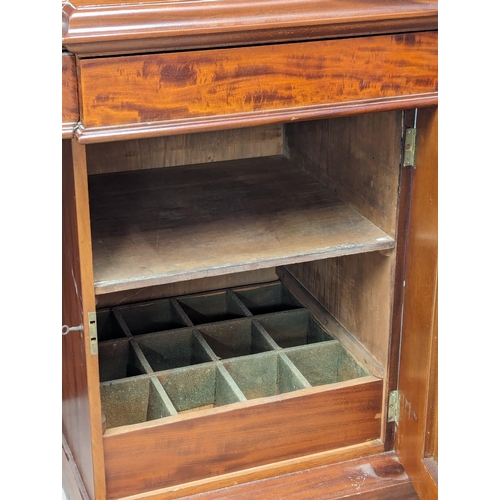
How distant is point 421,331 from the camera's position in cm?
134

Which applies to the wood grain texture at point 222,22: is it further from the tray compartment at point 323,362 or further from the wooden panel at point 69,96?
the tray compartment at point 323,362

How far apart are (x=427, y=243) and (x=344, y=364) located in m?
0.35

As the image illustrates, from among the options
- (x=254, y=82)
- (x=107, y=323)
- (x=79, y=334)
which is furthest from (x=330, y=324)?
(x=254, y=82)

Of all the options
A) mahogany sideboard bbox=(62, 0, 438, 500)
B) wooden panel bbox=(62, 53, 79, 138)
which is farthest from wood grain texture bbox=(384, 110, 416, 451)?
wooden panel bbox=(62, 53, 79, 138)

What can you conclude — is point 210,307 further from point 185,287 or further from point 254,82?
point 254,82


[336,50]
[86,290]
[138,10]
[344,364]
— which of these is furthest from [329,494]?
[138,10]

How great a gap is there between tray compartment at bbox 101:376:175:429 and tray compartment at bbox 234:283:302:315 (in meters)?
0.41

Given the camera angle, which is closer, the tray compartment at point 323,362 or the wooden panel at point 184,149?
the tray compartment at point 323,362

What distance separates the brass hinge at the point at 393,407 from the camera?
1449 mm

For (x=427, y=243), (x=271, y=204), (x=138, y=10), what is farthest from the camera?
(x=271, y=204)

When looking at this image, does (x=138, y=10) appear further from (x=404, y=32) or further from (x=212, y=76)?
(x=404, y=32)

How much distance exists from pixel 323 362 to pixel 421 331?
0.90 ft

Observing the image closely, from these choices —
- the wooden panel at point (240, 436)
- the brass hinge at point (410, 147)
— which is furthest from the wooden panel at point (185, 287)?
the brass hinge at point (410, 147)

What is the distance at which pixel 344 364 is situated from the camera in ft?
5.11
